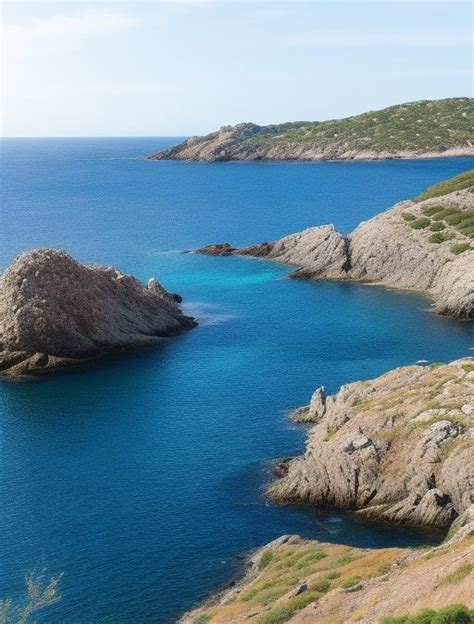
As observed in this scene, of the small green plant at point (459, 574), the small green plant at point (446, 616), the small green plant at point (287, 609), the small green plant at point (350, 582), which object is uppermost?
the small green plant at point (446, 616)

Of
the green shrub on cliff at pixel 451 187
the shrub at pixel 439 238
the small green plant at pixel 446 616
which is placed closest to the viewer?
the small green plant at pixel 446 616

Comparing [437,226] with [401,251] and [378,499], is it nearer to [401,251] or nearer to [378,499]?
[401,251]

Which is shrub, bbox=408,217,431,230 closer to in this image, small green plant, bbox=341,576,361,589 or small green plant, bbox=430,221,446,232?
small green plant, bbox=430,221,446,232

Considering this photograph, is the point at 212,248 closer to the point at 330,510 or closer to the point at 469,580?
the point at 330,510

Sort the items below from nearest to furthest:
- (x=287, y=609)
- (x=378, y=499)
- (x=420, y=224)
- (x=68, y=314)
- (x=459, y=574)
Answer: (x=459, y=574) → (x=287, y=609) → (x=378, y=499) → (x=68, y=314) → (x=420, y=224)

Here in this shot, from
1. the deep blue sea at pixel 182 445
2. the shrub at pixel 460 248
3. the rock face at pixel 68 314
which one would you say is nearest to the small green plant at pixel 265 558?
the deep blue sea at pixel 182 445

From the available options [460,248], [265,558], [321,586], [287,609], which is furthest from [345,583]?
[460,248]

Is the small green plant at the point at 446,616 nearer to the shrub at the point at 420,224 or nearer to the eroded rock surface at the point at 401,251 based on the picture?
the eroded rock surface at the point at 401,251

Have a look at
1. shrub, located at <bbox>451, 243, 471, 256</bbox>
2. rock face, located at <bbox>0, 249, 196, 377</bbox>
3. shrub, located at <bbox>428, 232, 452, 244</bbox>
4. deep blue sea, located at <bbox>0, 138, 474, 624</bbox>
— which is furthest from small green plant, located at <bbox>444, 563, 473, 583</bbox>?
shrub, located at <bbox>428, 232, 452, 244</bbox>
